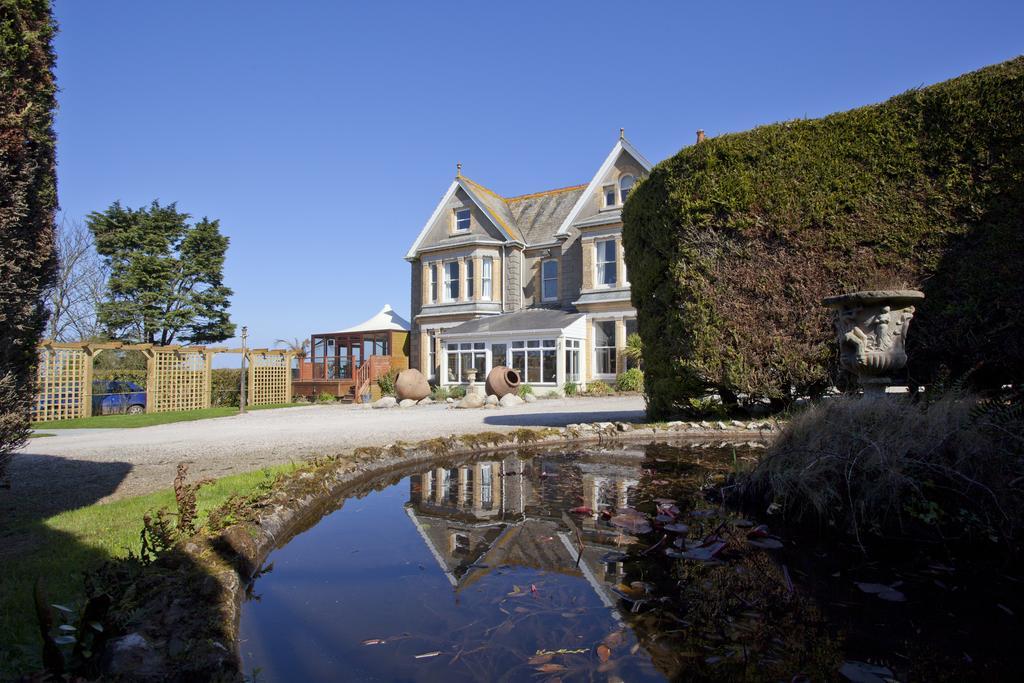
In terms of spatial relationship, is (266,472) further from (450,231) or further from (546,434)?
(450,231)

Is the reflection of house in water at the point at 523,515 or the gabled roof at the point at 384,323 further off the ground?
the gabled roof at the point at 384,323

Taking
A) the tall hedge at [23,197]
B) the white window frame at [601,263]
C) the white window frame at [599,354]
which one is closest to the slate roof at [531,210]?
the white window frame at [601,263]

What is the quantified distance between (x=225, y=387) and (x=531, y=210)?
15.8m

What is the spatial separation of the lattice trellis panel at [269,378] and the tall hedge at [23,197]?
19642 mm

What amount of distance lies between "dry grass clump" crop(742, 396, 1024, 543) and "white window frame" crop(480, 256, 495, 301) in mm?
21405

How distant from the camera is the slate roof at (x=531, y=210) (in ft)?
82.7

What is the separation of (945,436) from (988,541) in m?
0.67

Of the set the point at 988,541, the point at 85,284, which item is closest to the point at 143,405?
the point at 85,284

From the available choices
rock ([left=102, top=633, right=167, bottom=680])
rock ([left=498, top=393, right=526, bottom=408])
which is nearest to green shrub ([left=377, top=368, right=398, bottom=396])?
rock ([left=498, top=393, right=526, bottom=408])

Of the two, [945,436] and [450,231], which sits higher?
[450,231]

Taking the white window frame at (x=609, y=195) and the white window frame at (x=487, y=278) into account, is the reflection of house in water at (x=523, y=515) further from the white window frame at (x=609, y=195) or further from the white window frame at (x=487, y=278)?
the white window frame at (x=487, y=278)

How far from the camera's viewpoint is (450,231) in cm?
2619

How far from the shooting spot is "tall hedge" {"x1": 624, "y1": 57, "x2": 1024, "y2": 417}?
781cm

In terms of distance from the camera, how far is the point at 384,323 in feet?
89.9
